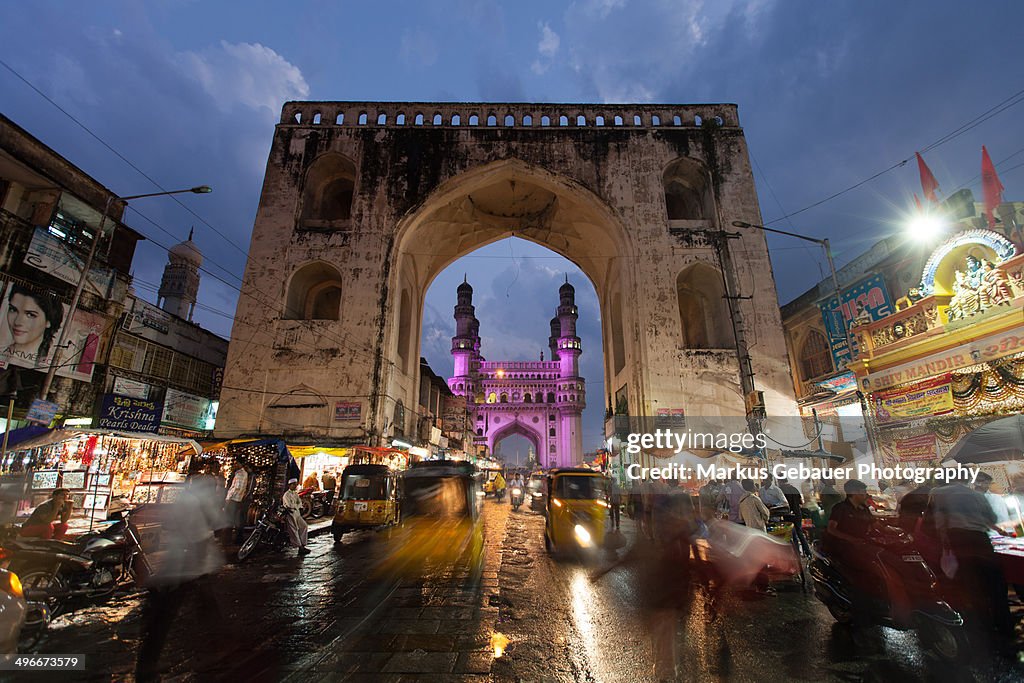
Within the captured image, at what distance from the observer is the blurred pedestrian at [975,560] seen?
3680 mm

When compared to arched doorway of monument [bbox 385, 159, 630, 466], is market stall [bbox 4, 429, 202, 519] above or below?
below

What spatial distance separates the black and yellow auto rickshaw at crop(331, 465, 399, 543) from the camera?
10.1 m

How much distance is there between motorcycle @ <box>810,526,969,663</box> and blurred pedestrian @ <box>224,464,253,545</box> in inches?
373

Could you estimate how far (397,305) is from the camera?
749 inches

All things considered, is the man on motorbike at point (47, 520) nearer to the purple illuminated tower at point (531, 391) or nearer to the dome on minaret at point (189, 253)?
the dome on minaret at point (189, 253)

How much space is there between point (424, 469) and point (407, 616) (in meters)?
8.97

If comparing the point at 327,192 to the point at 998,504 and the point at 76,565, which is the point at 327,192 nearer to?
the point at 76,565

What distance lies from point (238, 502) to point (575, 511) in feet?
24.7

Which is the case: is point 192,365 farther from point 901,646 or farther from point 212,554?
point 901,646

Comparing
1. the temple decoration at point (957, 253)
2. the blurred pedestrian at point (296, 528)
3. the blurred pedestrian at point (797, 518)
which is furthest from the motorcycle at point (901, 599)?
the temple decoration at point (957, 253)

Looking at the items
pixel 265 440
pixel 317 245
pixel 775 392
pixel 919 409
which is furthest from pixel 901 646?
pixel 317 245

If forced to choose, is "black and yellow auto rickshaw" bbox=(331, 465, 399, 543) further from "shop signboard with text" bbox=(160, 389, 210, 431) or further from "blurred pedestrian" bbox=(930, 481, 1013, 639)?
"shop signboard with text" bbox=(160, 389, 210, 431)

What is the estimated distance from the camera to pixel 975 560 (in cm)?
372

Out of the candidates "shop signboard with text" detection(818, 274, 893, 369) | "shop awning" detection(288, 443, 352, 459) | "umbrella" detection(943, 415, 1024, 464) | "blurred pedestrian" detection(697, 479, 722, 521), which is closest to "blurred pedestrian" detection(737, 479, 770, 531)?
"blurred pedestrian" detection(697, 479, 722, 521)
